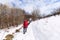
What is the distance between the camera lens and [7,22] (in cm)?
2314

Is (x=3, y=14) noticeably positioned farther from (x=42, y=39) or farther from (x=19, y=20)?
(x=42, y=39)

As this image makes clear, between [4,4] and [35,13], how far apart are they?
854 cm

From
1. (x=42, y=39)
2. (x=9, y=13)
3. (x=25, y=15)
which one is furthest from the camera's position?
(x=25, y=15)

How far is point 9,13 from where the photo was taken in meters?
24.2

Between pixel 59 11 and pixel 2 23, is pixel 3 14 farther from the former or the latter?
pixel 59 11

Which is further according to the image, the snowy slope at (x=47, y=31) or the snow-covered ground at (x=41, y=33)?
the snow-covered ground at (x=41, y=33)

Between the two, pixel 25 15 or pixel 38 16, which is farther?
pixel 38 16

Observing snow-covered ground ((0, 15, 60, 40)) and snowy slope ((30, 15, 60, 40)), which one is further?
snow-covered ground ((0, 15, 60, 40))

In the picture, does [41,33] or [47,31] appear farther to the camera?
[47,31]

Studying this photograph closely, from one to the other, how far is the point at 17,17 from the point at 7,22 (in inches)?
104

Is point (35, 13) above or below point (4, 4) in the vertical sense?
below

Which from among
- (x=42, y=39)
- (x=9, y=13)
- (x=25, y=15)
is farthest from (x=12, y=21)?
(x=42, y=39)

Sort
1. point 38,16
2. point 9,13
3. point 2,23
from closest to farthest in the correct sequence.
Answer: point 2,23 < point 9,13 < point 38,16

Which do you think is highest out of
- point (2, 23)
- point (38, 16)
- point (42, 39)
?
point (42, 39)
